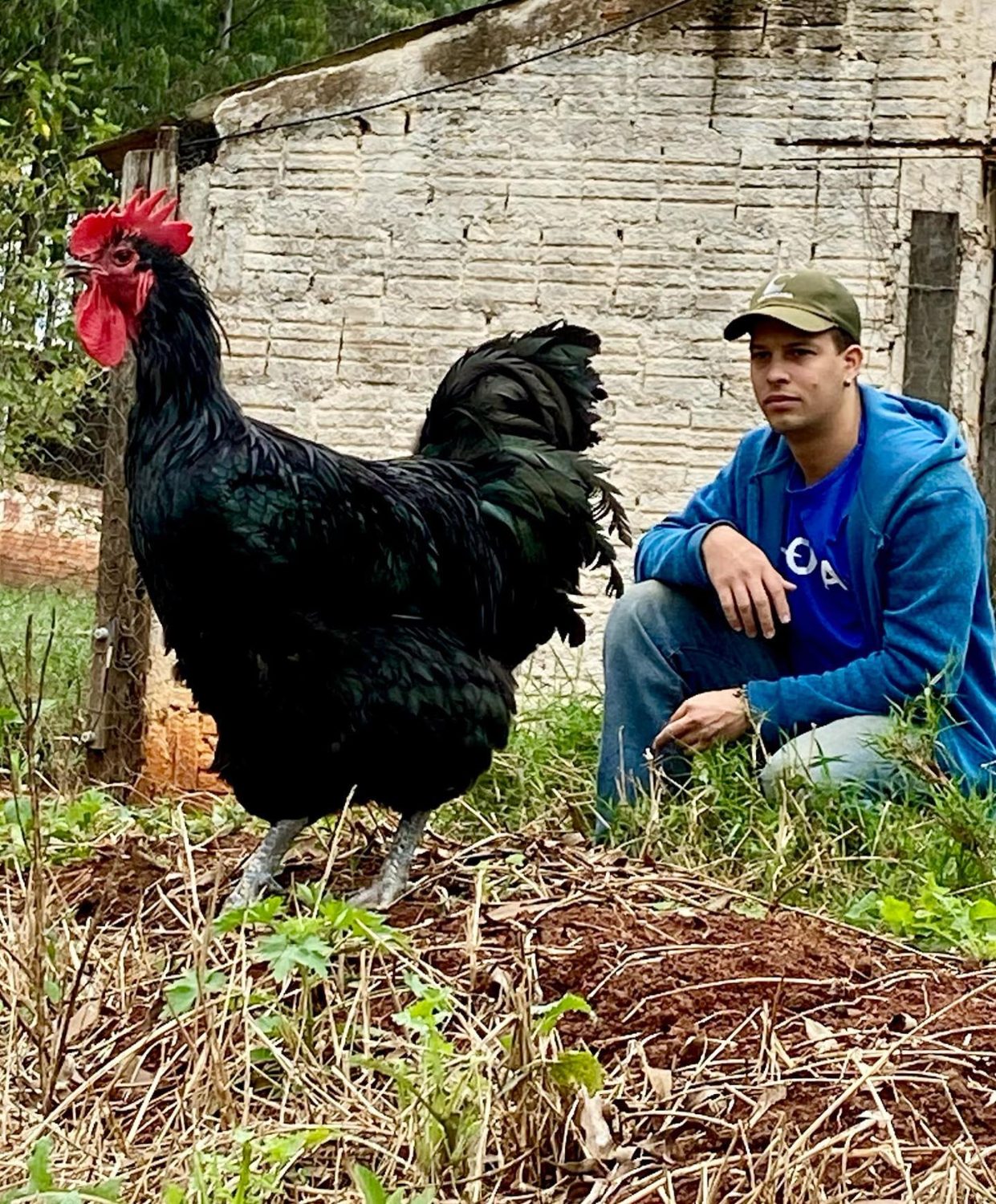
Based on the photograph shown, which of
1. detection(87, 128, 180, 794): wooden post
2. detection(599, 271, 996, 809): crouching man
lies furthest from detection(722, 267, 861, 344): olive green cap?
detection(87, 128, 180, 794): wooden post

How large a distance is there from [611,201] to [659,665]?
3342mm

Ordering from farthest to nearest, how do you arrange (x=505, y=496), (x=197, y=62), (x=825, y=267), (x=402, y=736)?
(x=197, y=62) → (x=825, y=267) → (x=505, y=496) → (x=402, y=736)

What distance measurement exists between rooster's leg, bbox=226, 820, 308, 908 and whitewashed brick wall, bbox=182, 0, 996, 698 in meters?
3.57

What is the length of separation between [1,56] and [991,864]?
16516 mm

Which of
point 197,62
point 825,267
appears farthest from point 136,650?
point 197,62

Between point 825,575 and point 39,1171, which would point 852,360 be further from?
point 39,1171

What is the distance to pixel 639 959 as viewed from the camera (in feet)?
10.5

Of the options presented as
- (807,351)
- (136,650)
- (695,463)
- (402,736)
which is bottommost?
(136,650)

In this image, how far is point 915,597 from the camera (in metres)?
4.44

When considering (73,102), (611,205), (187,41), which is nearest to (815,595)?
(611,205)

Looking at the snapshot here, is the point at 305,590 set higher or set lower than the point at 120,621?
higher

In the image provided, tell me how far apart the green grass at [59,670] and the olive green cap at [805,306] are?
254cm

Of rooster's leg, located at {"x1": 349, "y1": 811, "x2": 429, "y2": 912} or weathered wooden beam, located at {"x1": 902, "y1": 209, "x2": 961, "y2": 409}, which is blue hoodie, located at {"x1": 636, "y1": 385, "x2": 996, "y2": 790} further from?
weathered wooden beam, located at {"x1": 902, "y1": 209, "x2": 961, "y2": 409}

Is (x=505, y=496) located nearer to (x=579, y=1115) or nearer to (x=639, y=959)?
(x=639, y=959)
